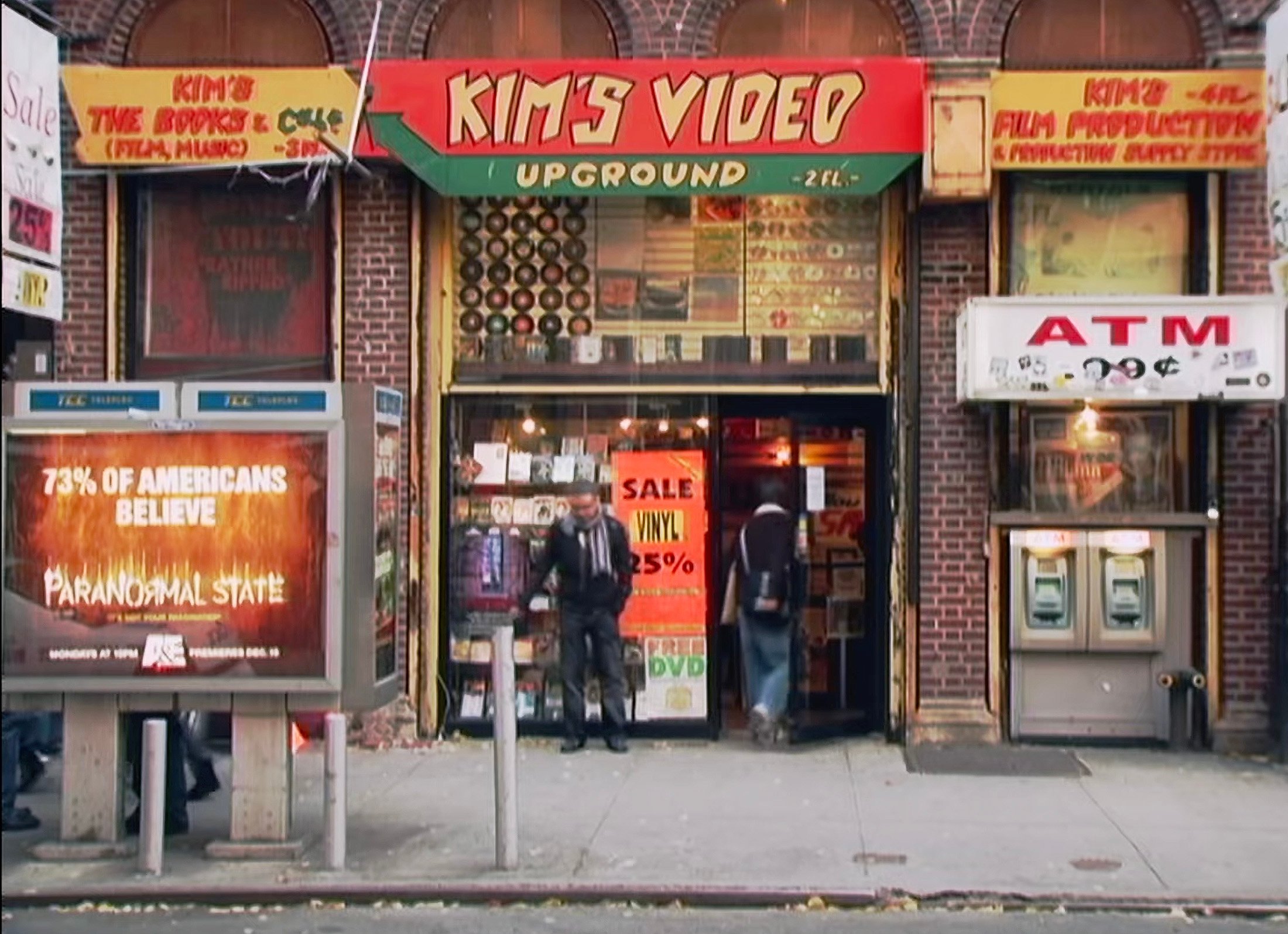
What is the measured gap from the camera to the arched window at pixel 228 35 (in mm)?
11469

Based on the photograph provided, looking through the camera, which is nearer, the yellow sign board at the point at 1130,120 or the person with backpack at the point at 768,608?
the yellow sign board at the point at 1130,120

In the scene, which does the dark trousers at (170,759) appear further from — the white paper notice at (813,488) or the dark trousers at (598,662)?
the white paper notice at (813,488)

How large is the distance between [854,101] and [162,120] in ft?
15.8

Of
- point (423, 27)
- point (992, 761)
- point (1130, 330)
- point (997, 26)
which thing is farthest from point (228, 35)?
point (992, 761)

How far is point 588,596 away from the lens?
11.0 m

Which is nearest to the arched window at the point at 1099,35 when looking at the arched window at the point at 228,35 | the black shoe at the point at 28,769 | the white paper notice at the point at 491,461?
the white paper notice at the point at 491,461

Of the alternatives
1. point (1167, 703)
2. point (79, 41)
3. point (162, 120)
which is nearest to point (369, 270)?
point (162, 120)

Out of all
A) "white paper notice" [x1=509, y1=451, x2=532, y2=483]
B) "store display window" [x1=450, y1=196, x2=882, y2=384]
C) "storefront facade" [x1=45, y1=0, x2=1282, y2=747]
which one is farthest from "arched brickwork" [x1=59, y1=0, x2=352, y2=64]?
"white paper notice" [x1=509, y1=451, x2=532, y2=483]

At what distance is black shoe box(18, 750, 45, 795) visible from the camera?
9.83 metres

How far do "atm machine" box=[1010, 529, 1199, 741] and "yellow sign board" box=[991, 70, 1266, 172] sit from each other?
2.58m

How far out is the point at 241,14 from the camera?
37.8ft

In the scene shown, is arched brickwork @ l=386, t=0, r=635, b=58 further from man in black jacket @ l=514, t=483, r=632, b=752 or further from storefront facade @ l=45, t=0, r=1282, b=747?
man in black jacket @ l=514, t=483, r=632, b=752

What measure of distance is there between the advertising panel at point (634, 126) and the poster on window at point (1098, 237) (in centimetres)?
130

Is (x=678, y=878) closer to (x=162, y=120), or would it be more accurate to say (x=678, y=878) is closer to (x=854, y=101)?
(x=854, y=101)
